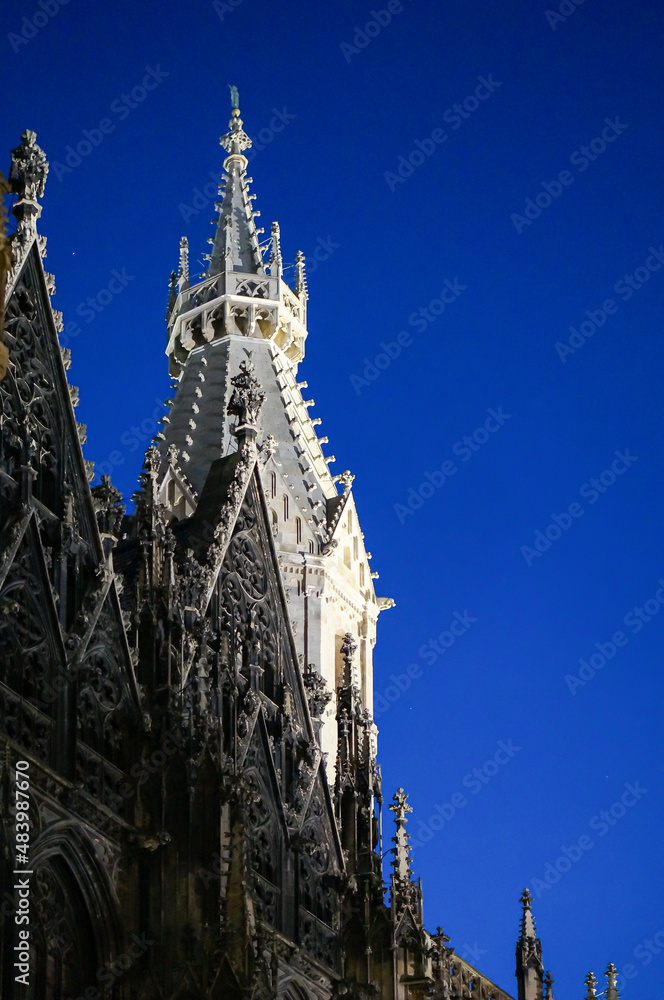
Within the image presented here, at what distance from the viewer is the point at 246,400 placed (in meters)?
42.1

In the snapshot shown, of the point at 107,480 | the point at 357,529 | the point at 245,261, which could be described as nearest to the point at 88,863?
the point at 107,480

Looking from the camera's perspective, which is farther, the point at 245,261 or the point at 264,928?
the point at 245,261

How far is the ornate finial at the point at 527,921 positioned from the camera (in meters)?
46.6

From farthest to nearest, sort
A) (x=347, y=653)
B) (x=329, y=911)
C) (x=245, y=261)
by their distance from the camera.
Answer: (x=245, y=261), (x=347, y=653), (x=329, y=911)

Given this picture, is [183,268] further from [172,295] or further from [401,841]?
[401,841]

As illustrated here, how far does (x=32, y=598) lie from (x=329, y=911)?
355 inches

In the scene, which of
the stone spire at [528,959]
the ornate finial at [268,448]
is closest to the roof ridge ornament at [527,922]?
the stone spire at [528,959]

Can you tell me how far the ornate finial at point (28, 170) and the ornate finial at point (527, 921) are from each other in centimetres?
1845

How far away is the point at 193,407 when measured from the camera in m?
49.4

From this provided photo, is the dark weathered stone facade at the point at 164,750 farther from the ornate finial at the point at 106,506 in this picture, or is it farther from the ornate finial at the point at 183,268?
the ornate finial at the point at 183,268

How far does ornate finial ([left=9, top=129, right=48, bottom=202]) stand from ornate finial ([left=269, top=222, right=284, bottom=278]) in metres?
15.6

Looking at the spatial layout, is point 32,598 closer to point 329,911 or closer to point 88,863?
point 88,863

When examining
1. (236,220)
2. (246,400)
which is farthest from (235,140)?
(246,400)

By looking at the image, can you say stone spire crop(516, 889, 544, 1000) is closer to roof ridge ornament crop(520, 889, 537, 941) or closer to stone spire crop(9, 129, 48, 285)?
roof ridge ornament crop(520, 889, 537, 941)
